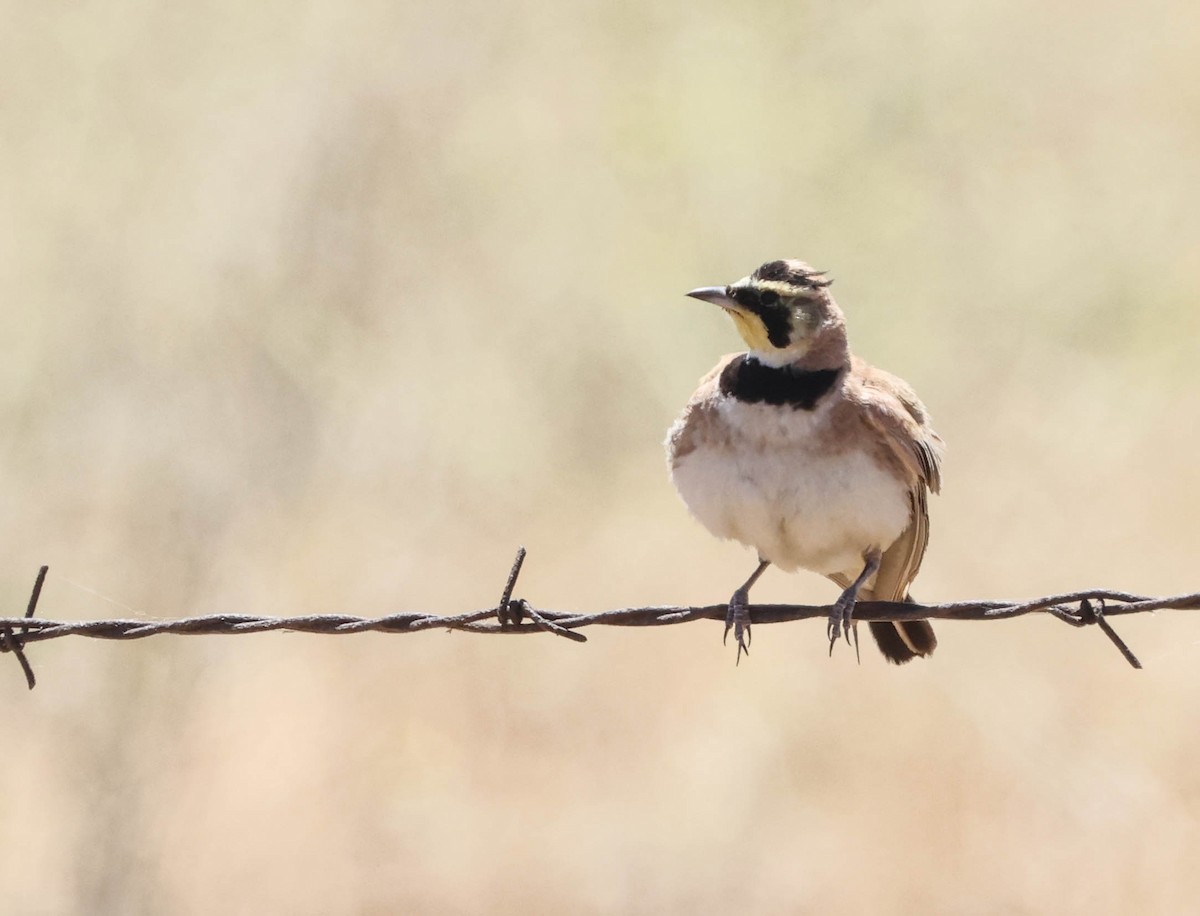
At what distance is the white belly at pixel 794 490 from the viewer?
Result: 541 cm

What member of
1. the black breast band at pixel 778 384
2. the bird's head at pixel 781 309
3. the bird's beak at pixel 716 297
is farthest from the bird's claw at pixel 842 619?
the bird's beak at pixel 716 297

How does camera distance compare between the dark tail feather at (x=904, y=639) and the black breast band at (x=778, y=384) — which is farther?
the dark tail feather at (x=904, y=639)

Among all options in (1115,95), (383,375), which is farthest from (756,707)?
(1115,95)

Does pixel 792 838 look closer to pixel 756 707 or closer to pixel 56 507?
pixel 756 707

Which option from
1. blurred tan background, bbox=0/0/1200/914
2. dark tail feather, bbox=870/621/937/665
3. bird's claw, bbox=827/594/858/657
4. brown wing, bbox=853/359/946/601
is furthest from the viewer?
blurred tan background, bbox=0/0/1200/914

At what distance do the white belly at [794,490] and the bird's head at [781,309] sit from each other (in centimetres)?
29

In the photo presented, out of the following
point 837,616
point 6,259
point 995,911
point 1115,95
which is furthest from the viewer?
point 1115,95

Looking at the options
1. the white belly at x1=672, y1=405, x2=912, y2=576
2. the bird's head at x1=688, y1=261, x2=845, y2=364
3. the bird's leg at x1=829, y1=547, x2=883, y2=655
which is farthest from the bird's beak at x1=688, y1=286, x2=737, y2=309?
→ the bird's leg at x1=829, y1=547, x2=883, y2=655

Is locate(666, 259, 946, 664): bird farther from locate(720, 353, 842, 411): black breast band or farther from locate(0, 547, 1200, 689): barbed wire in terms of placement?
locate(0, 547, 1200, 689): barbed wire

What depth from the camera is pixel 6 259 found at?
10281 mm

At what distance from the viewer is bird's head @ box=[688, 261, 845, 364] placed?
5.56 m

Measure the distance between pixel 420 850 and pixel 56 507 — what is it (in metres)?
3.06

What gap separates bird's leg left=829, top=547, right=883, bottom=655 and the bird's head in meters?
0.86

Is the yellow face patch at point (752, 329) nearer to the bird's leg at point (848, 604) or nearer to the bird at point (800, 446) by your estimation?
the bird at point (800, 446)
